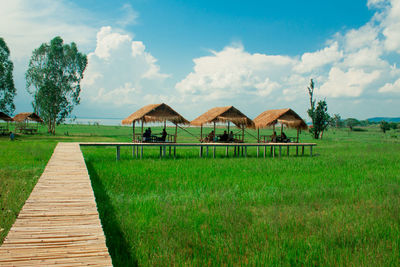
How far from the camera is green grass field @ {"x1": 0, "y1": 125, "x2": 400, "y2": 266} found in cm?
341

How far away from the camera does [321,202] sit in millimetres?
5676

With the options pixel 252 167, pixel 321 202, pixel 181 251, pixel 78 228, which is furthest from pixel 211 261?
pixel 252 167

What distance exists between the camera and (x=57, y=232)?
9.14 feet

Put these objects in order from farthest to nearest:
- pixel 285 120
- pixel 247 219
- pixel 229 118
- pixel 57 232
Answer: pixel 285 120
pixel 229 118
pixel 247 219
pixel 57 232

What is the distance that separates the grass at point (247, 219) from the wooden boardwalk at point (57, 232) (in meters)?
0.57

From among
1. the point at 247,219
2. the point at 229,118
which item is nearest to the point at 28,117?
the point at 229,118

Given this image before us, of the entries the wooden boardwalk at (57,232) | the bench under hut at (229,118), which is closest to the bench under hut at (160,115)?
the bench under hut at (229,118)

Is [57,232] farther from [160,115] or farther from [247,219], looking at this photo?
[160,115]

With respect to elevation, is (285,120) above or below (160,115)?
below

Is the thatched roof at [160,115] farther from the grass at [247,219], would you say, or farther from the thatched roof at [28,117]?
the thatched roof at [28,117]

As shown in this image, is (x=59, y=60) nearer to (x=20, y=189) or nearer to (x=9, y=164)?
(x=9, y=164)

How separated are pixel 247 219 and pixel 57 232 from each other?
9.13 ft

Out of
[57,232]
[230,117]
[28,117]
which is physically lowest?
[57,232]

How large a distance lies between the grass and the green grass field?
0.01m
